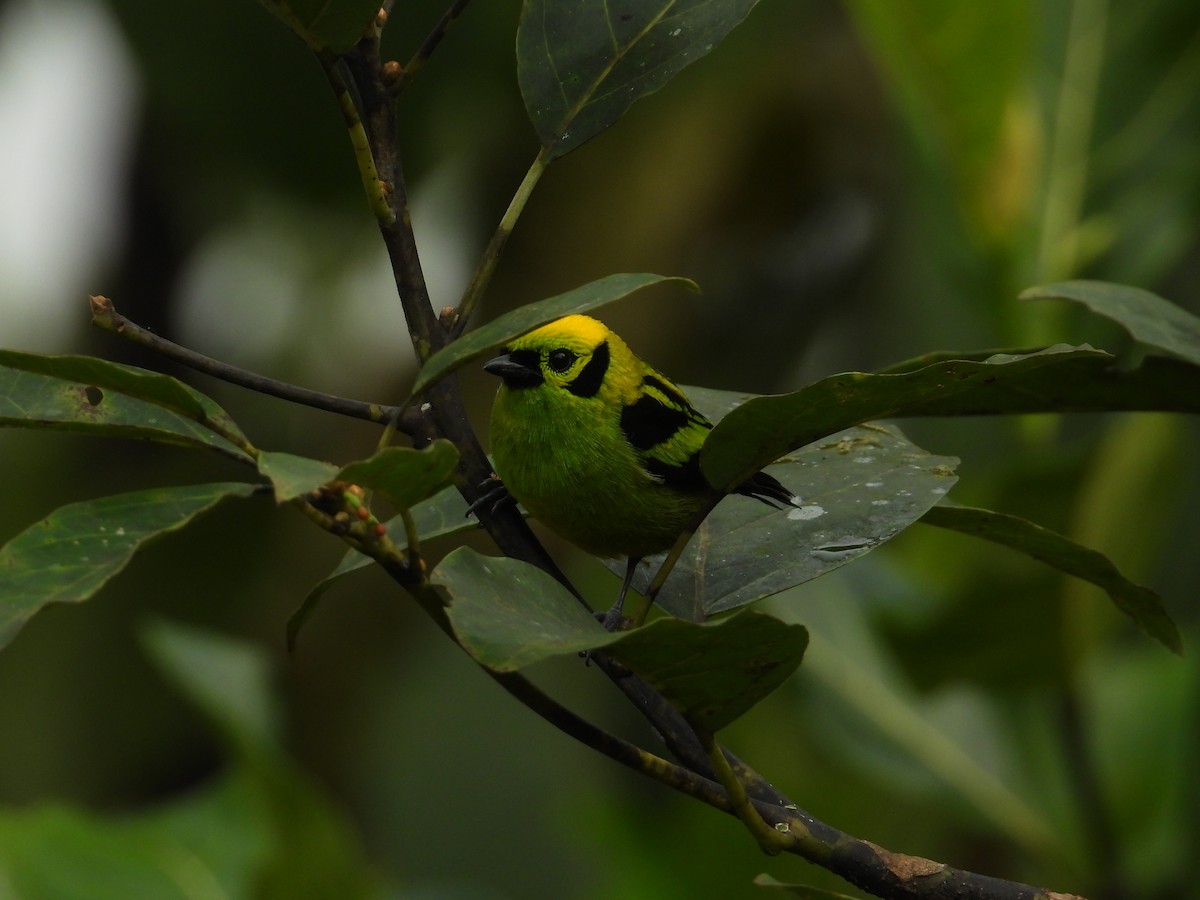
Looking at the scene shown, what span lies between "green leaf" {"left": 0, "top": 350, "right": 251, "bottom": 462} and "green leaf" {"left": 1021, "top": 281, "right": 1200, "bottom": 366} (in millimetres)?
701

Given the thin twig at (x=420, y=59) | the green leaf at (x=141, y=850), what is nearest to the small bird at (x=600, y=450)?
the thin twig at (x=420, y=59)

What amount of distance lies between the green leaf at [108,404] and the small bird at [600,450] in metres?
0.47

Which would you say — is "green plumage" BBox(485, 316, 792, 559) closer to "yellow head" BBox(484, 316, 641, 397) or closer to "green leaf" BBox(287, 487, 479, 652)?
"yellow head" BBox(484, 316, 641, 397)

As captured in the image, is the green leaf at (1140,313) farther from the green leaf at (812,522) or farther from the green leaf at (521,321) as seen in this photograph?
the green leaf at (521,321)

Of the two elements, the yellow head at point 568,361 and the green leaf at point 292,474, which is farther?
the yellow head at point 568,361

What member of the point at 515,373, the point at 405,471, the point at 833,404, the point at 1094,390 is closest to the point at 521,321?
the point at 405,471

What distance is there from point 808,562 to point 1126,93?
2116mm

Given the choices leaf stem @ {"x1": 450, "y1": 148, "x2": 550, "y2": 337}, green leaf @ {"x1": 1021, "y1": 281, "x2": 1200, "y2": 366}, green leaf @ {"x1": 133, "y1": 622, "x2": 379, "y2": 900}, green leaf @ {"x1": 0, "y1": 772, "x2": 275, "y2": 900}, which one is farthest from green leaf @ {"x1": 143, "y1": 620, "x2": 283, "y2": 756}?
green leaf @ {"x1": 1021, "y1": 281, "x2": 1200, "y2": 366}

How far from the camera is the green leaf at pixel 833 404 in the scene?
95 centimetres

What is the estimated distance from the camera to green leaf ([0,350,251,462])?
0.89 meters

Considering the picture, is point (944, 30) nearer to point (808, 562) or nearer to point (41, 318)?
point (808, 562)

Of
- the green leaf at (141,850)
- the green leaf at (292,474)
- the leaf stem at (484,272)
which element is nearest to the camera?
the green leaf at (292,474)

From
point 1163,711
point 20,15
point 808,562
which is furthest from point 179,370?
point 808,562

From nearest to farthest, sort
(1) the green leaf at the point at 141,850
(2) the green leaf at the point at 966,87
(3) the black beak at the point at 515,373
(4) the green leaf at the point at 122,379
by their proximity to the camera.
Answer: (4) the green leaf at the point at 122,379, (3) the black beak at the point at 515,373, (2) the green leaf at the point at 966,87, (1) the green leaf at the point at 141,850
